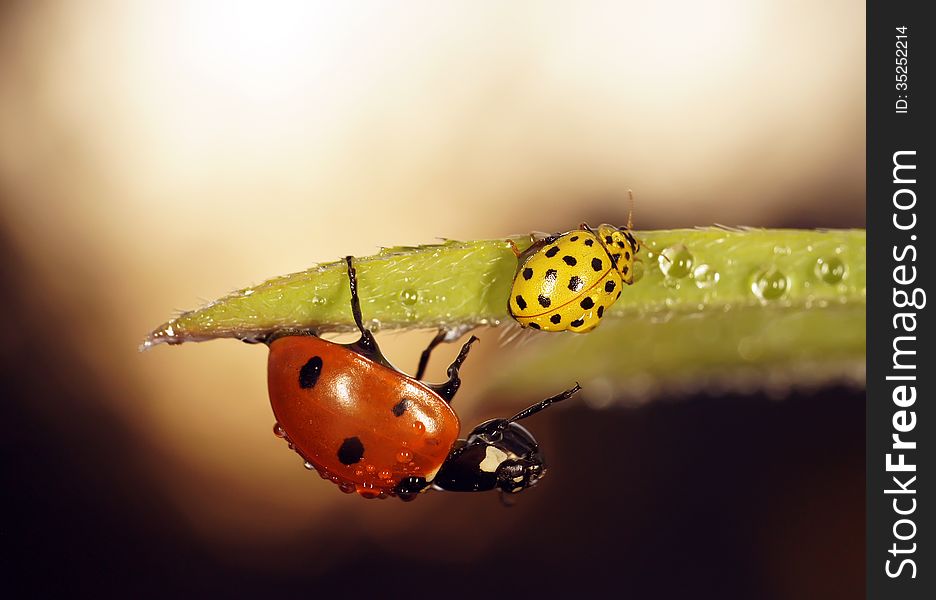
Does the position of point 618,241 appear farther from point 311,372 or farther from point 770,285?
point 311,372

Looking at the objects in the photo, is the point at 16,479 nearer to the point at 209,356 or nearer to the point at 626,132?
the point at 209,356

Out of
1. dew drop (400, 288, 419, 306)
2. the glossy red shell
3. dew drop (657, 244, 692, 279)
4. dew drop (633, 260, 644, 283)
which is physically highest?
dew drop (633, 260, 644, 283)

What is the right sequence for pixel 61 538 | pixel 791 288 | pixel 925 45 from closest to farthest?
1. pixel 791 288
2. pixel 925 45
3. pixel 61 538

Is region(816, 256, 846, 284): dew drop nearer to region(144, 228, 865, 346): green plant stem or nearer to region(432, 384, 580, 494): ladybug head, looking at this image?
region(144, 228, 865, 346): green plant stem

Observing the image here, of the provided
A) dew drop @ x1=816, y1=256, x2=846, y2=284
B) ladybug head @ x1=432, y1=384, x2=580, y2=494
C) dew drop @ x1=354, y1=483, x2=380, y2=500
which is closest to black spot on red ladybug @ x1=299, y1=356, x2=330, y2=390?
dew drop @ x1=354, y1=483, x2=380, y2=500

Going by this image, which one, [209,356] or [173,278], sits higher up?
[173,278]

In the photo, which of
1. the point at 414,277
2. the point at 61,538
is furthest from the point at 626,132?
the point at 61,538
